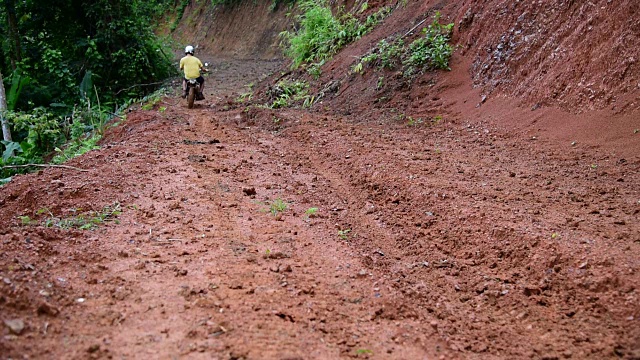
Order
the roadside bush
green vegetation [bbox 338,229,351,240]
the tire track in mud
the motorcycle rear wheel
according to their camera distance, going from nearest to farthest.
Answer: the tire track in mud, green vegetation [bbox 338,229,351,240], the roadside bush, the motorcycle rear wheel

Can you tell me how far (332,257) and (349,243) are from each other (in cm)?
35

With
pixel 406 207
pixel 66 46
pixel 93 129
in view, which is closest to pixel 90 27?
pixel 66 46

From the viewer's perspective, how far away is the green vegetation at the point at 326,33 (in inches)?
535

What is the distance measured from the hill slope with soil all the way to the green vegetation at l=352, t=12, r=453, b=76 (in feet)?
6.93

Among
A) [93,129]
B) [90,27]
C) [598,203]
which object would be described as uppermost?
[90,27]

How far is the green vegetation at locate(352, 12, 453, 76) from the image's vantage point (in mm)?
10055

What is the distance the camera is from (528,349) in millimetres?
2971

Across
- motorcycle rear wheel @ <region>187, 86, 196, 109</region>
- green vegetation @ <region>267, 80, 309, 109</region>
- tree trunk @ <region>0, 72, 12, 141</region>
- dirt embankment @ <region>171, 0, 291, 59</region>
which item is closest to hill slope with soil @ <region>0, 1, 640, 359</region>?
green vegetation @ <region>267, 80, 309, 109</region>

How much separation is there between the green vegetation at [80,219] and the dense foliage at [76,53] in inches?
402

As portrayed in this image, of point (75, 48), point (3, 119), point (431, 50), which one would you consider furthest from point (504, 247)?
point (75, 48)

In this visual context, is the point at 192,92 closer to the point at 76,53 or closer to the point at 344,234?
the point at 76,53

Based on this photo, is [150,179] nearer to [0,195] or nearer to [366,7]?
[0,195]

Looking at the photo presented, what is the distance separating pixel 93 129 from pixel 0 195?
619 cm

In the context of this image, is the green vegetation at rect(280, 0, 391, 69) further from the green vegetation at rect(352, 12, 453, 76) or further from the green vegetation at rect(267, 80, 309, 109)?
the green vegetation at rect(352, 12, 453, 76)
